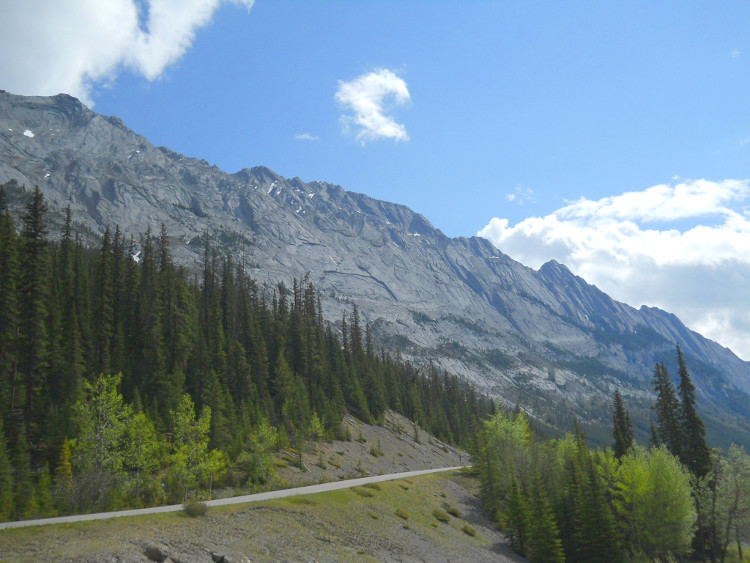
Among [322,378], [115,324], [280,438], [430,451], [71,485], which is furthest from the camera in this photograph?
[430,451]

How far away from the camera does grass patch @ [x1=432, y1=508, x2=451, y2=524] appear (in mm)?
52344

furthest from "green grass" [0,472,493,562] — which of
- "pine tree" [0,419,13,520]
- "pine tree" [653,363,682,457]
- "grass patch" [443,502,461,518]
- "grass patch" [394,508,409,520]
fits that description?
"pine tree" [653,363,682,457]

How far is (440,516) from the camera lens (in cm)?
5291

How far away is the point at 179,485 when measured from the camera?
142 feet

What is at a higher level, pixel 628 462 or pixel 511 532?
pixel 628 462

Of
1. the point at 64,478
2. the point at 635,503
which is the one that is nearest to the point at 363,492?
the point at 64,478

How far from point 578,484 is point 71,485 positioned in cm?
4519

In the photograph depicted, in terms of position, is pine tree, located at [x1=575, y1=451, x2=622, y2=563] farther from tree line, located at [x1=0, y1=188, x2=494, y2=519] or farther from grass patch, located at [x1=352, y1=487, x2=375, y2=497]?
tree line, located at [x1=0, y1=188, x2=494, y2=519]

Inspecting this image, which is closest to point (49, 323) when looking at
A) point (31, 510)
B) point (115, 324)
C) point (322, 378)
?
point (115, 324)

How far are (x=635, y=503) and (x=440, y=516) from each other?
2059 centimetres

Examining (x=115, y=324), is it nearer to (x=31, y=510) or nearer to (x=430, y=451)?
(x=31, y=510)

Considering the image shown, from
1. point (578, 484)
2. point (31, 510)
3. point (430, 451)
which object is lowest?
point (430, 451)

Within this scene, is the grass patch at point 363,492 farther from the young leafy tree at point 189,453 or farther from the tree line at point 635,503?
the tree line at point 635,503

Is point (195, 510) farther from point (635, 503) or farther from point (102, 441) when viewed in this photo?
point (635, 503)
